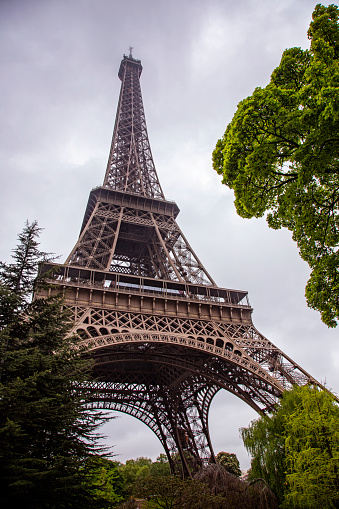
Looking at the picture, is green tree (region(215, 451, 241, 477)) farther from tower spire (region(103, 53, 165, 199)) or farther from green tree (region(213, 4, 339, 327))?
green tree (region(213, 4, 339, 327))

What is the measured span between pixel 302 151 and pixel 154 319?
52.7 ft

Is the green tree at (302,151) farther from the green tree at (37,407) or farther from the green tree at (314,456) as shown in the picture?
the green tree at (37,407)

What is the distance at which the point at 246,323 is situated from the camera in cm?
2542

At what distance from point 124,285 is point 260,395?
432 inches

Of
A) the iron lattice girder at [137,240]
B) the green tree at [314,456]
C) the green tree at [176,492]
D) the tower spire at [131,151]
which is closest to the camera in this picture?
the green tree at [176,492]

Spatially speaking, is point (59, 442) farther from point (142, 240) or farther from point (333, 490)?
point (142, 240)

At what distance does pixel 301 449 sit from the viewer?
15.5m

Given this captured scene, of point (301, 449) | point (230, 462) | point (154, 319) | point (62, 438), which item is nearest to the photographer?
point (62, 438)

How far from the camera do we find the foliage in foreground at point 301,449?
13.4 meters

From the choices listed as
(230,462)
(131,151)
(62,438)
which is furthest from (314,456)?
(230,462)

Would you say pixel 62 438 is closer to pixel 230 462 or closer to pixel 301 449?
pixel 301 449

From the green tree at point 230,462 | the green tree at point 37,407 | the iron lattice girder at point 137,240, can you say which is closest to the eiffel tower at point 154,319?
the iron lattice girder at point 137,240

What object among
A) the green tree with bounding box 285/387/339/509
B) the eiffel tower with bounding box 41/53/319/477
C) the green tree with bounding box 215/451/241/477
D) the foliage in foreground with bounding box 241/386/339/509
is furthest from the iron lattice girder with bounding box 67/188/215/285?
the green tree with bounding box 215/451/241/477

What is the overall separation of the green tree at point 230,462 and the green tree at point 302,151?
4760 cm
